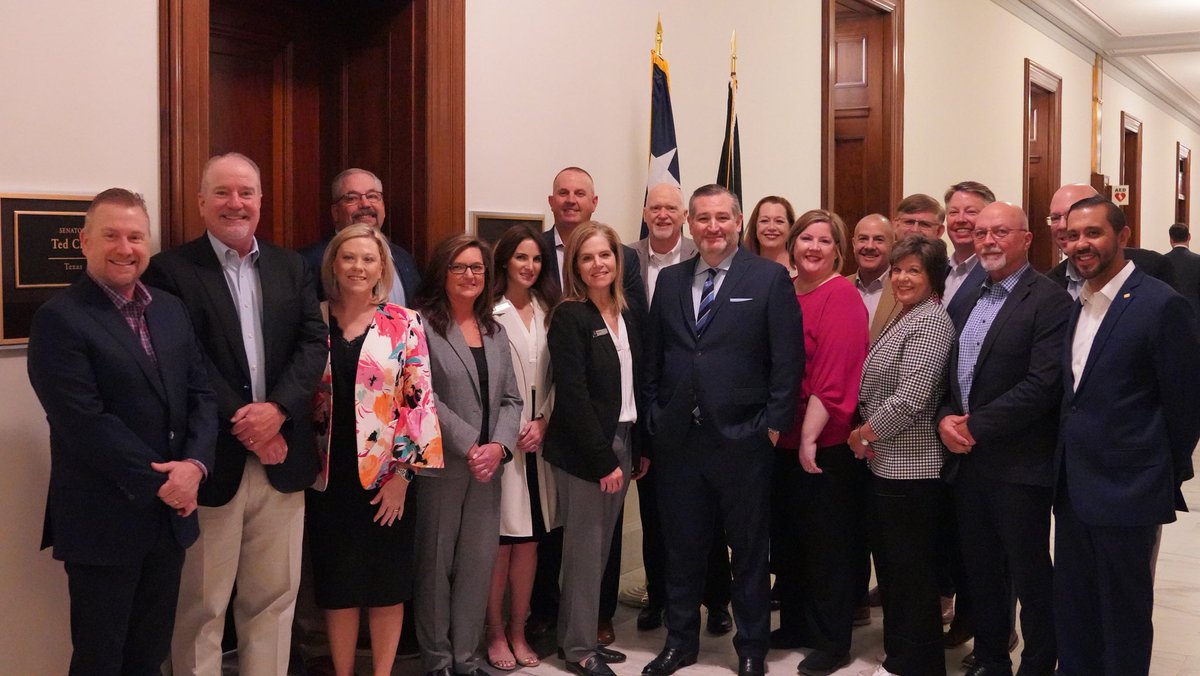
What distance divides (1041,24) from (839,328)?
8.74m

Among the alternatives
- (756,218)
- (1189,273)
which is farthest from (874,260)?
(1189,273)

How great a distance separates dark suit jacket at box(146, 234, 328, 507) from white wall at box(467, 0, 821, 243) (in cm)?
131

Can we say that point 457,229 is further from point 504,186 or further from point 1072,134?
point 1072,134

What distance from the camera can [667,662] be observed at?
3.98 meters

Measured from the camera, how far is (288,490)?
131 inches

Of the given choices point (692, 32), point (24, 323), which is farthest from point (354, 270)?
point (692, 32)

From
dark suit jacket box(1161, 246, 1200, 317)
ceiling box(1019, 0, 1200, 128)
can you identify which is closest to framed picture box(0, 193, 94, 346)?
dark suit jacket box(1161, 246, 1200, 317)

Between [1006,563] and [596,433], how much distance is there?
4.84 feet

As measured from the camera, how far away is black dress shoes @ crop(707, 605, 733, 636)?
4.48m

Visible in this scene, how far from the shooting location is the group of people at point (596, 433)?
293 centimetres

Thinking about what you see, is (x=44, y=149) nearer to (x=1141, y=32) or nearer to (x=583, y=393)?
(x=583, y=393)

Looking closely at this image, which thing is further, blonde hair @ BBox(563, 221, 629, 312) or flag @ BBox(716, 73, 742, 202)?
flag @ BBox(716, 73, 742, 202)

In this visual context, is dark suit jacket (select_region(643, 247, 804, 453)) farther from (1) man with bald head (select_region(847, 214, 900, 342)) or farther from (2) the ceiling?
(2) the ceiling

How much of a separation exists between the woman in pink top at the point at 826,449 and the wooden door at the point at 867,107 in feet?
12.6
